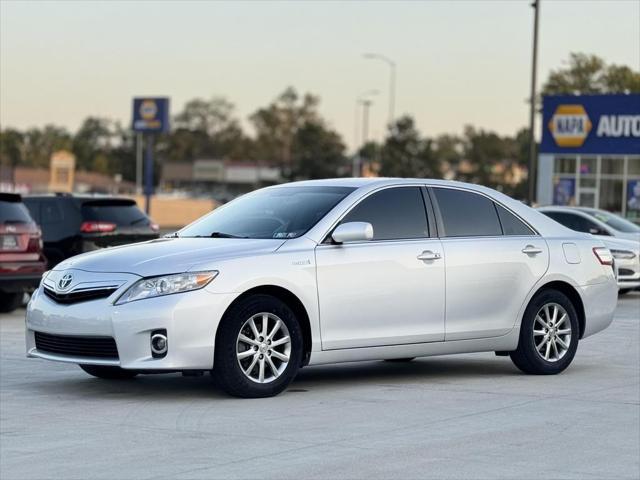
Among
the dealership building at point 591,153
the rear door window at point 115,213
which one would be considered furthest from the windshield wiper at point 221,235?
the dealership building at point 591,153

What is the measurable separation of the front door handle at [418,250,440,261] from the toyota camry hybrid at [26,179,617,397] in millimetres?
18

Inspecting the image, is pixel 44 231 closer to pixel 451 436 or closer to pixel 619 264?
pixel 619 264

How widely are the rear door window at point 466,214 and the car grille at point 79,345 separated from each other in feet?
9.69

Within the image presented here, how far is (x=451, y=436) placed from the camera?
27.8ft

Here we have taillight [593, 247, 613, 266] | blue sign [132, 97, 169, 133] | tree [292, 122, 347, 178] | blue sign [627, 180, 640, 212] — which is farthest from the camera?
tree [292, 122, 347, 178]

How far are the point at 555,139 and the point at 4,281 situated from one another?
37.4m

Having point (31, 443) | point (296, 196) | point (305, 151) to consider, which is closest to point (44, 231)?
point (296, 196)

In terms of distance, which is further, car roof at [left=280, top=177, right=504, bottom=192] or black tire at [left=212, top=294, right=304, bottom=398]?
car roof at [left=280, top=177, right=504, bottom=192]

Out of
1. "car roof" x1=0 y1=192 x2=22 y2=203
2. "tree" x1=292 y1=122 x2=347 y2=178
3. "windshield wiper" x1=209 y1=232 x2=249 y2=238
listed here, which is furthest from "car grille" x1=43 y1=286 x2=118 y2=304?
"tree" x1=292 y1=122 x2=347 y2=178

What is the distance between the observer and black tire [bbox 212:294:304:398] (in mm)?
9711

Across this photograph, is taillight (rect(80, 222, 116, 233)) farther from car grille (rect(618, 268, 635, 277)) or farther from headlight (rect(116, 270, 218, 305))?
headlight (rect(116, 270, 218, 305))

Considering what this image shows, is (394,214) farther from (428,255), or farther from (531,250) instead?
(531,250)

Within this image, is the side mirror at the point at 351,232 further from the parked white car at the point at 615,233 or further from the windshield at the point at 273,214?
the parked white car at the point at 615,233

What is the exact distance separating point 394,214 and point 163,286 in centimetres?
222
